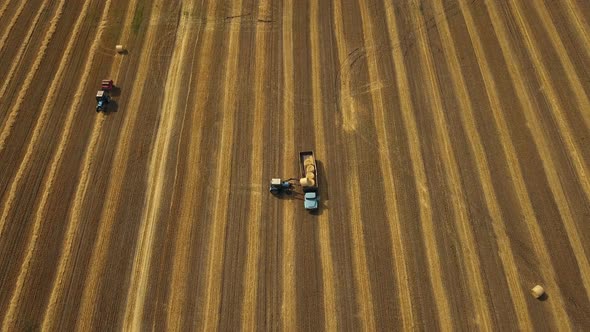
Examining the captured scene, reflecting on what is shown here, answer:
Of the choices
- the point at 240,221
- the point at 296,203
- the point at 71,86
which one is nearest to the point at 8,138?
the point at 71,86

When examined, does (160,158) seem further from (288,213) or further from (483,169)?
(483,169)

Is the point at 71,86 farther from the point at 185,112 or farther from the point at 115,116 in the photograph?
the point at 185,112

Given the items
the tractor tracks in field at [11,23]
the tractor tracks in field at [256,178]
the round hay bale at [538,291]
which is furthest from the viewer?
the tractor tracks in field at [11,23]

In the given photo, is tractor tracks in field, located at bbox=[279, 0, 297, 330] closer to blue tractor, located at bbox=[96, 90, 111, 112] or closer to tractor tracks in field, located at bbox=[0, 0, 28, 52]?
blue tractor, located at bbox=[96, 90, 111, 112]

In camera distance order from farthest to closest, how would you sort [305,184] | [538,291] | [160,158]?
[160,158] → [305,184] → [538,291]

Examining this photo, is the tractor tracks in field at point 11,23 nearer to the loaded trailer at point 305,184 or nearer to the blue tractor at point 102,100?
the blue tractor at point 102,100

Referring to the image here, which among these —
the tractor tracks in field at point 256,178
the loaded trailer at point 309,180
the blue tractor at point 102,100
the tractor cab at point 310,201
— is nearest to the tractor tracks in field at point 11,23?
the blue tractor at point 102,100

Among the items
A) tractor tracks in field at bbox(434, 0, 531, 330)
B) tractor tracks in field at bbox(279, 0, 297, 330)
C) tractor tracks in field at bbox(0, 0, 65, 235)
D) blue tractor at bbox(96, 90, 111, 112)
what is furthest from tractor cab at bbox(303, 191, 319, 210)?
tractor tracks in field at bbox(0, 0, 65, 235)

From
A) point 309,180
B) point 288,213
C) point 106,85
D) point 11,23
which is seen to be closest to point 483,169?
point 309,180
